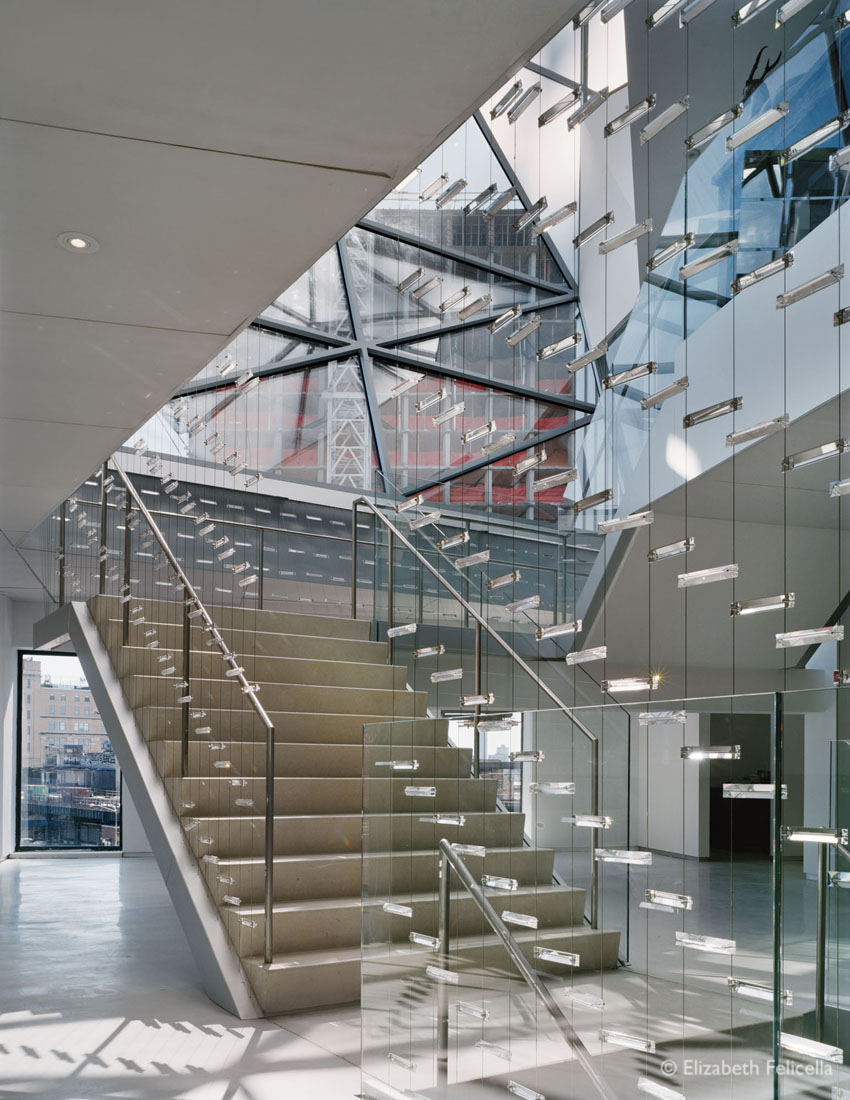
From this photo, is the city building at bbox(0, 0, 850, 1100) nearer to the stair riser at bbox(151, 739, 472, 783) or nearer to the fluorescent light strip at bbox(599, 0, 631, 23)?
the stair riser at bbox(151, 739, 472, 783)

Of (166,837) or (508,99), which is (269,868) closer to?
(166,837)

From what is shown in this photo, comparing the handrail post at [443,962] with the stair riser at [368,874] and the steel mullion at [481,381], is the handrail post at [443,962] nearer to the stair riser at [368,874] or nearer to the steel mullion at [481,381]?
the stair riser at [368,874]

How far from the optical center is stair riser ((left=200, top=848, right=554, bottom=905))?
3.38 meters

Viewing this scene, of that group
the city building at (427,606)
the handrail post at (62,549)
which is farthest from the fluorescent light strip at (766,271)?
the handrail post at (62,549)

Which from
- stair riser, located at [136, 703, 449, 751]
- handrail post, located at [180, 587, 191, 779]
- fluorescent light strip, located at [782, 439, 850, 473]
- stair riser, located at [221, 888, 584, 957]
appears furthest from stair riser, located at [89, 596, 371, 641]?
fluorescent light strip, located at [782, 439, 850, 473]

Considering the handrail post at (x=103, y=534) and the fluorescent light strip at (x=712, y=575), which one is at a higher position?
→ the handrail post at (x=103, y=534)

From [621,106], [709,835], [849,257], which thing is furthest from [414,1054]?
[621,106]

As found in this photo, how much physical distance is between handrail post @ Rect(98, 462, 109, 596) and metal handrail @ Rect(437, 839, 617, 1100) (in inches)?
209

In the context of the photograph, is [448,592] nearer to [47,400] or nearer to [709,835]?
[47,400]

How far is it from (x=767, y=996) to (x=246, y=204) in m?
2.60

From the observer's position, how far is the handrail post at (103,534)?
8.50 metres

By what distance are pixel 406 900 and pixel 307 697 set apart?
3469 millimetres

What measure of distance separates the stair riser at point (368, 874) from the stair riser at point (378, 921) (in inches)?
2.5

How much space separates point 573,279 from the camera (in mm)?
17344
